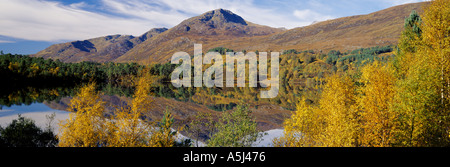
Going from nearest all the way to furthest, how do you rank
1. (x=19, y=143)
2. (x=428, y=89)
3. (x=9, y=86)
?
(x=428, y=89) < (x=19, y=143) < (x=9, y=86)

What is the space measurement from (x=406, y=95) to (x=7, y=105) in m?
97.4

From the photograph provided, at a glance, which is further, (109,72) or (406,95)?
(109,72)

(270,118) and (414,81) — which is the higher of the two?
(414,81)

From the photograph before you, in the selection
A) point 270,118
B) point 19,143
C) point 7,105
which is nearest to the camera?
point 19,143

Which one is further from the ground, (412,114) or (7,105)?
(412,114)
